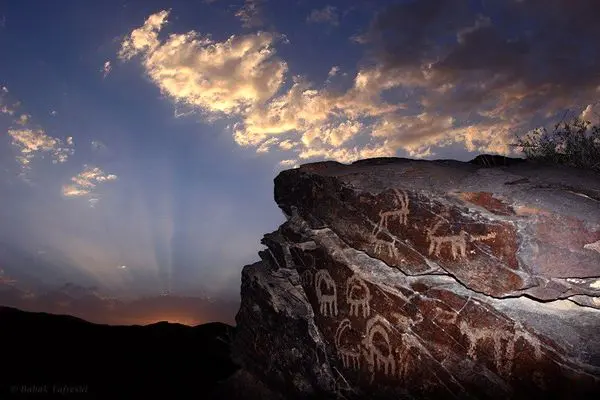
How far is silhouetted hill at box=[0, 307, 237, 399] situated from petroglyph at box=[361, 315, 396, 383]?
297 inches

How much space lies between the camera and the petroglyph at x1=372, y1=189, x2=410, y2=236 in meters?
8.45

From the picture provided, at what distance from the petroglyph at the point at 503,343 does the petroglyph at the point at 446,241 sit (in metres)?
1.78

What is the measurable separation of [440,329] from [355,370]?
278 cm

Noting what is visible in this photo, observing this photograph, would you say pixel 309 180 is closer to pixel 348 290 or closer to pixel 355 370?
pixel 348 290

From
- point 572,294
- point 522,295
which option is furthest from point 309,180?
point 572,294

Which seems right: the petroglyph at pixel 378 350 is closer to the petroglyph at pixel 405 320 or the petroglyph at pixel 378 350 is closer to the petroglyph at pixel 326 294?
the petroglyph at pixel 405 320

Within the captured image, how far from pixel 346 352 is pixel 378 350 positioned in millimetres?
1094

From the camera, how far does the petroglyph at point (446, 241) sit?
25.0 feet

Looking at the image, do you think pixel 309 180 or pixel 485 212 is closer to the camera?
pixel 485 212

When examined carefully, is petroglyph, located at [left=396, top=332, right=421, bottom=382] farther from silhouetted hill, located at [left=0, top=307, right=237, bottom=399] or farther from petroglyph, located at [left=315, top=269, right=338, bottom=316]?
silhouetted hill, located at [left=0, top=307, right=237, bottom=399]

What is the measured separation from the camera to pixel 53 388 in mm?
13414

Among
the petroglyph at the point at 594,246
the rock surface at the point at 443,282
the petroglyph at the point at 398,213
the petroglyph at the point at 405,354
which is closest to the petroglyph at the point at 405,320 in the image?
the rock surface at the point at 443,282

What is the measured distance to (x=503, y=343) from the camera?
7.16 metres

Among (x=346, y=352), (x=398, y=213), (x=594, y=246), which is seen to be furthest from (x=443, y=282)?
(x=346, y=352)
